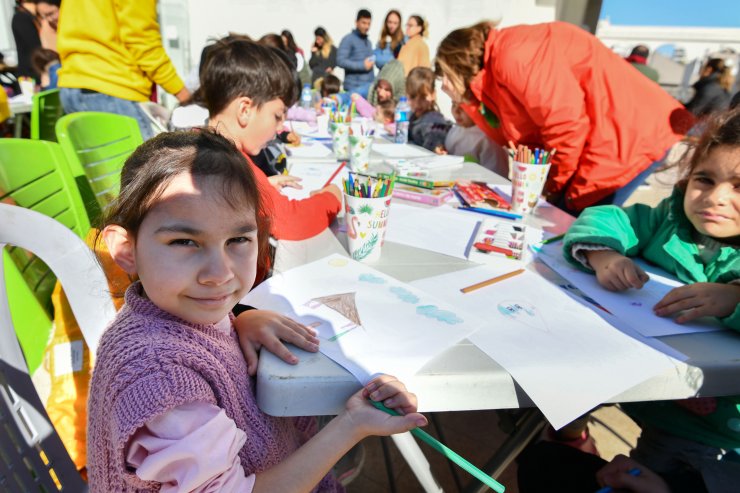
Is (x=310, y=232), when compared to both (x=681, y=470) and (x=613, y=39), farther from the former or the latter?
(x=613, y=39)

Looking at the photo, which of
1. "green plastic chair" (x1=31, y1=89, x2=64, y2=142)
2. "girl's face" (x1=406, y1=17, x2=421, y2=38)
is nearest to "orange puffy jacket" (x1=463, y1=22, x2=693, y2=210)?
"green plastic chair" (x1=31, y1=89, x2=64, y2=142)

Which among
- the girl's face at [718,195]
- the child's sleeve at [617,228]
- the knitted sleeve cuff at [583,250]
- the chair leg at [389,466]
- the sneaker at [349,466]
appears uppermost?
the girl's face at [718,195]

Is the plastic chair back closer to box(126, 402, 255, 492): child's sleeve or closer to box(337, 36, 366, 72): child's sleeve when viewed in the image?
box(126, 402, 255, 492): child's sleeve

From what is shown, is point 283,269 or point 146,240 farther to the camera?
point 283,269

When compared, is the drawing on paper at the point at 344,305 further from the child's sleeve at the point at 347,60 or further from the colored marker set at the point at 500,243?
the child's sleeve at the point at 347,60

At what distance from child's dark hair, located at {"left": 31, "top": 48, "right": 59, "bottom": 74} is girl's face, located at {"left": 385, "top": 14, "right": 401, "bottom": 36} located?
4.59 m

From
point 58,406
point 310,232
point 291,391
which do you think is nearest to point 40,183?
point 58,406

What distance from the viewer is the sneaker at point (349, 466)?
3.91 ft

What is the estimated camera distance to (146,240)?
0.69 m

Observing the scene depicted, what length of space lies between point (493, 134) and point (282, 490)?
6.88ft

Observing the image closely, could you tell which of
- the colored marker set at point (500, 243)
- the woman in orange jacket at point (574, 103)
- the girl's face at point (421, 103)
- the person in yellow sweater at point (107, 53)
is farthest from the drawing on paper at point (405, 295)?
the girl's face at point (421, 103)

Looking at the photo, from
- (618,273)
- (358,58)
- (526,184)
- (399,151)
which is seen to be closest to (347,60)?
(358,58)

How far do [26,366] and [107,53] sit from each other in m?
2.51

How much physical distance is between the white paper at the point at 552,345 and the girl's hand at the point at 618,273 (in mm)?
125
